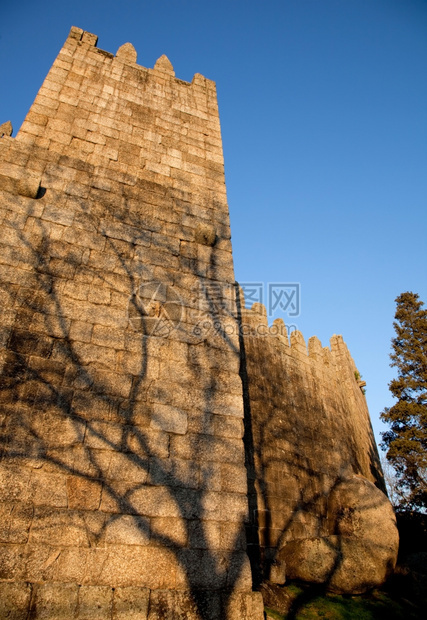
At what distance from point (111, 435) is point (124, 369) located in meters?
0.65

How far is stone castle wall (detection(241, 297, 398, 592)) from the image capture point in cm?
608

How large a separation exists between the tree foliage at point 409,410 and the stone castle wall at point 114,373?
457 inches

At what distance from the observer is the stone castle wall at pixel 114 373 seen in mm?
2961

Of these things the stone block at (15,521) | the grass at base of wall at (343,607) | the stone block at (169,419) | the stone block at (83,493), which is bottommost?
the grass at base of wall at (343,607)

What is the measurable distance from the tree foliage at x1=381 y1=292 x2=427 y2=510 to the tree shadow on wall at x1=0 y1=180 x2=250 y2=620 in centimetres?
1162

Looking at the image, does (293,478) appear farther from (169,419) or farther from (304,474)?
(169,419)

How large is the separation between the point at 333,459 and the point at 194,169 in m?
8.56

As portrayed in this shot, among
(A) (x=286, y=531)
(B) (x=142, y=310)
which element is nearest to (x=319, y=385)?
(A) (x=286, y=531)

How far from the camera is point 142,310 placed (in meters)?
4.26

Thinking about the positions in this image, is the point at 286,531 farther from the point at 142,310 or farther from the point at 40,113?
the point at 40,113

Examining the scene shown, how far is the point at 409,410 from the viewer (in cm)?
1390

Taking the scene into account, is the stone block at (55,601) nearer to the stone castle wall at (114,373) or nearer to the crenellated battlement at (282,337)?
the stone castle wall at (114,373)

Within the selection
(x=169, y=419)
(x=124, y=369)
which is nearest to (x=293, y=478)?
(x=169, y=419)

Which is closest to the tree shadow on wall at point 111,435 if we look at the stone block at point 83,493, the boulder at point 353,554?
the stone block at point 83,493
